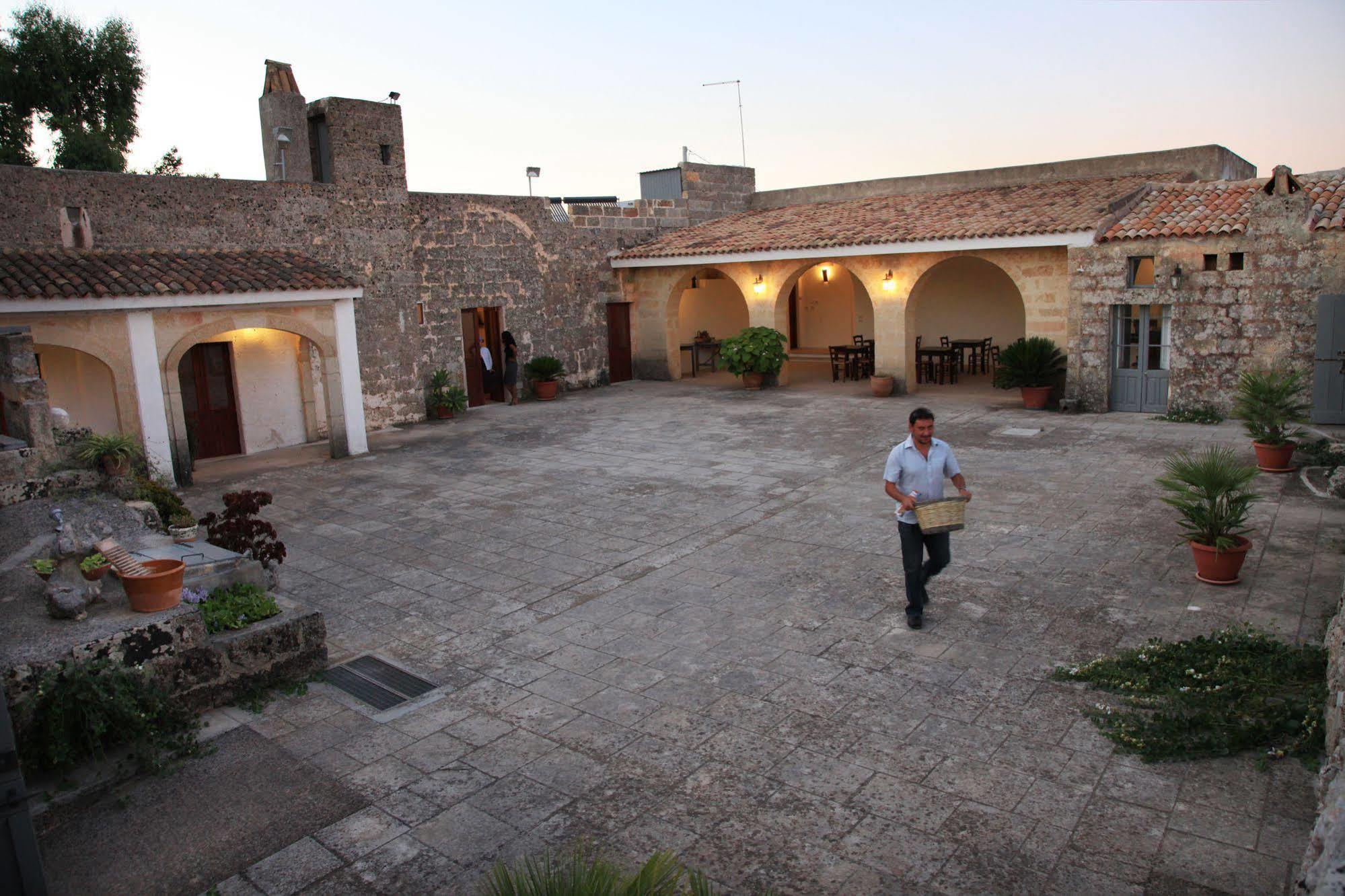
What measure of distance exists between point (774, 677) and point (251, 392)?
41.1ft

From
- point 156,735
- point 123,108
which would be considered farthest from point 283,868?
point 123,108

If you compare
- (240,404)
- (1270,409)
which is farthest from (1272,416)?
(240,404)

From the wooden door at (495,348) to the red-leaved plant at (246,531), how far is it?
12.5 m

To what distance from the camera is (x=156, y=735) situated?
18.5ft

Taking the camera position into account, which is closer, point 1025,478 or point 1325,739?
point 1325,739

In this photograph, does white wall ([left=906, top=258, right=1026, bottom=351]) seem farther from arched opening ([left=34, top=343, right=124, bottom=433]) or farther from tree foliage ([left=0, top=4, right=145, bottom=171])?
tree foliage ([left=0, top=4, right=145, bottom=171])

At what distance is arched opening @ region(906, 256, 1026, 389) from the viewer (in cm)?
2123

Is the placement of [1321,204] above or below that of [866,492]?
above

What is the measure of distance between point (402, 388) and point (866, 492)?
10.2m

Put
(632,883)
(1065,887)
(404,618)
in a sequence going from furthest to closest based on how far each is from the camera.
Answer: (404,618), (1065,887), (632,883)

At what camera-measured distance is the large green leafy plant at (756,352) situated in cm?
2012

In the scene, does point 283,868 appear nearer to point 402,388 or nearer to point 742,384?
point 402,388

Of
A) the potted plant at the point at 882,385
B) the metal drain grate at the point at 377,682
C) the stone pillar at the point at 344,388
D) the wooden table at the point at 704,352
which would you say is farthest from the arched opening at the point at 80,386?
the wooden table at the point at 704,352

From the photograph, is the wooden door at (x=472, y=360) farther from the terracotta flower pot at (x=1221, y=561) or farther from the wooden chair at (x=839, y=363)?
the terracotta flower pot at (x=1221, y=561)
